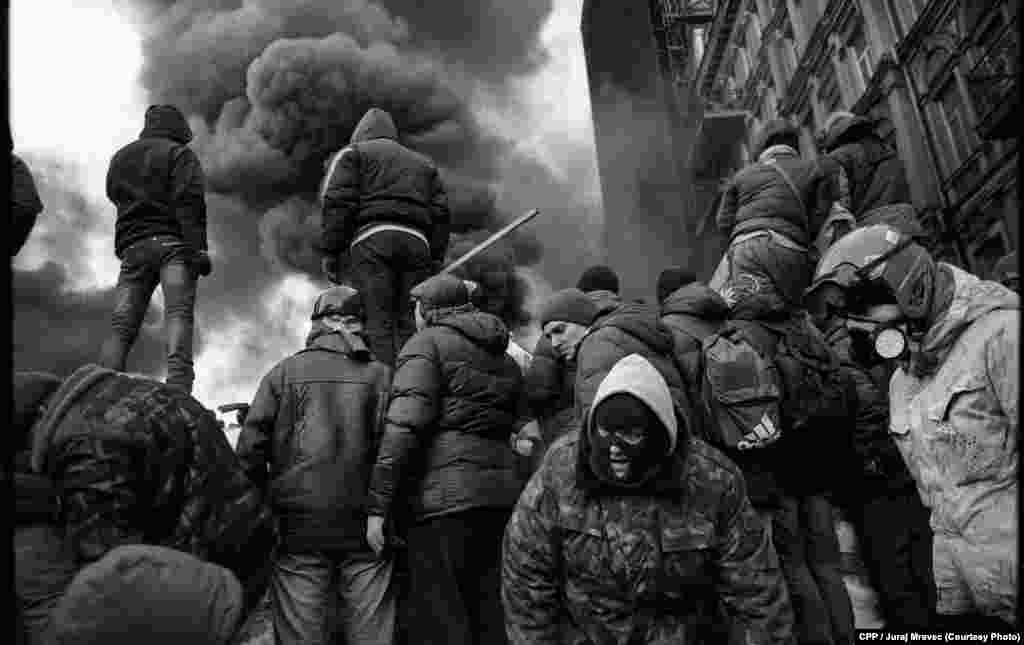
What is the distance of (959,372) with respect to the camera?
2.19 meters

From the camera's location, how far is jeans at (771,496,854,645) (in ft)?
8.96

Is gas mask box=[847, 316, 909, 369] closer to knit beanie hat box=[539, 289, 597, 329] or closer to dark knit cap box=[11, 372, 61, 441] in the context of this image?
knit beanie hat box=[539, 289, 597, 329]

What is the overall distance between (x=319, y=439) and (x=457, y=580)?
2.39ft

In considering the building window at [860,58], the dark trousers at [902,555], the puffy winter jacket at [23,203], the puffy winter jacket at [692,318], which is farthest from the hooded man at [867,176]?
the building window at [860,58]

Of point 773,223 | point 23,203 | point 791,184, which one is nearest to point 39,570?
point 23,203

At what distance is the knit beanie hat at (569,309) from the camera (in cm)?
355

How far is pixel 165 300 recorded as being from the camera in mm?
4184

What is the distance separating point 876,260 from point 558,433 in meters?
1.56

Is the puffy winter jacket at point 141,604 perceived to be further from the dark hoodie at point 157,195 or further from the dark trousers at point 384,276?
the dark hoodie at point 157,195

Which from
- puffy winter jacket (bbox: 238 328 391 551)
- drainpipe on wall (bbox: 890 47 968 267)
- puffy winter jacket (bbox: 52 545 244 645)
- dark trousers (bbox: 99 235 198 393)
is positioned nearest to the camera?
puffy winter jacket (bbox: 52 545 244 645)

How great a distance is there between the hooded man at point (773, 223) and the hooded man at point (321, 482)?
221cm

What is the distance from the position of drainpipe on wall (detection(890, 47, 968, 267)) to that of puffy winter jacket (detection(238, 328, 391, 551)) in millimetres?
13427

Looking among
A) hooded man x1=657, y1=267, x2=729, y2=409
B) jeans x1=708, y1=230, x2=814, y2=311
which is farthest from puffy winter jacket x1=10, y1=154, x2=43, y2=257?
jeans x1=708, y1=230, x2=814, y2=311

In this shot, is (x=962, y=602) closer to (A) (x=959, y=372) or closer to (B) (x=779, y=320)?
(A) (x=959, y=372)
